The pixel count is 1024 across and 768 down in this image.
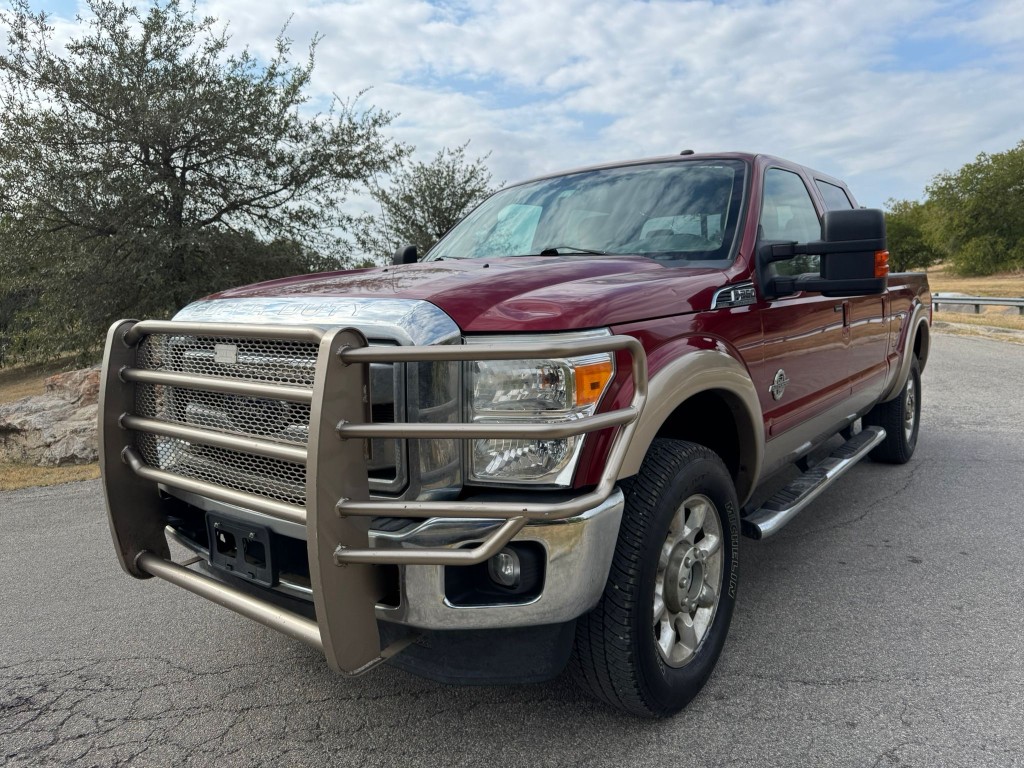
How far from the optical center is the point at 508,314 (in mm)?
2125

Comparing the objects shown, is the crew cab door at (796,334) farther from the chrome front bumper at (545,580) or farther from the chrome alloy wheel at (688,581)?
the chrome front bumper at (545,580)

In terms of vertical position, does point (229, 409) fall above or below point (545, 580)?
above

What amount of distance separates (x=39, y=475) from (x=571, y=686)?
535 centimetres

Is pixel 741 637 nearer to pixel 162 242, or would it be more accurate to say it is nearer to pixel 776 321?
pixel 776 321

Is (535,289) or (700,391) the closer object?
(535,289)

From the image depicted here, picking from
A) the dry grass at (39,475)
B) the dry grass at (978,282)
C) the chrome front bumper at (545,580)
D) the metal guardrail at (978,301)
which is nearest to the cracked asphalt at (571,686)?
the chrome front bumper at (545,580)

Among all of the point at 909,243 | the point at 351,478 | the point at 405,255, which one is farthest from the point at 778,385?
the point at 909,243

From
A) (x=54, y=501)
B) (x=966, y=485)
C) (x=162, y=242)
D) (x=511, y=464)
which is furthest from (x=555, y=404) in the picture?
(x=162, y=242)

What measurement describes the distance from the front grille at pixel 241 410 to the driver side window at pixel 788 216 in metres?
2.03

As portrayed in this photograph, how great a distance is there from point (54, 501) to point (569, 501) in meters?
4.89

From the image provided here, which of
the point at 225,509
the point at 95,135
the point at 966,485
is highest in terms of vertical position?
the point at 95,135

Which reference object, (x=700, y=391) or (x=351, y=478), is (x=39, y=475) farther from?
(x=700, y=391)

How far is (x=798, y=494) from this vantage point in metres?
3.43

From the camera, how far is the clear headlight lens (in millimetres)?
2055
